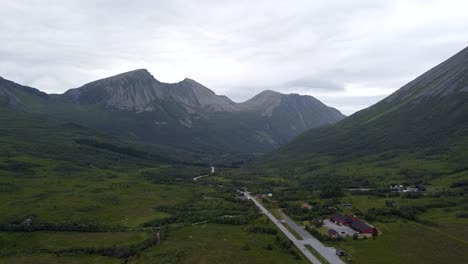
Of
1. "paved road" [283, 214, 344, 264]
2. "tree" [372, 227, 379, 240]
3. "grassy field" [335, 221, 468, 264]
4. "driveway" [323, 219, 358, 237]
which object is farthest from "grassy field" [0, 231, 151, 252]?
"tree" [372, 227, 379, 240]

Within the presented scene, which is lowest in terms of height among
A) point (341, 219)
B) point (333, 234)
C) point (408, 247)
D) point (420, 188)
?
point (408, 247)

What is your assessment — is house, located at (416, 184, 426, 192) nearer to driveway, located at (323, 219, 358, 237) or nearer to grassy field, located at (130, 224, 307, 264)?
driveway, located at (323, 219, 358, 237)

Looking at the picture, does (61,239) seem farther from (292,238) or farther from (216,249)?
(292,238)

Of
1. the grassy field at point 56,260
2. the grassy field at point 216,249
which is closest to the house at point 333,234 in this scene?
the grassy field at point 216,249

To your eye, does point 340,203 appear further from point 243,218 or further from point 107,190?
point 107,190

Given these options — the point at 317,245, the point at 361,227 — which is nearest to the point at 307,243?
the point at 317,245

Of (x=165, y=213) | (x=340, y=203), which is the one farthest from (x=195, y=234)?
(x=340, y=203)
